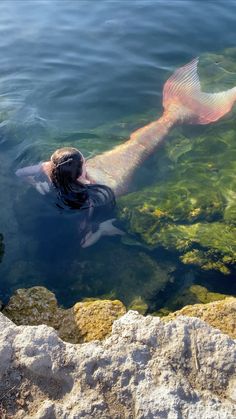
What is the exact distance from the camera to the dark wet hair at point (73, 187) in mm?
4340

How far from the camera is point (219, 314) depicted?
10.0 feet

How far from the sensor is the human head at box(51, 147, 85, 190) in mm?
4312

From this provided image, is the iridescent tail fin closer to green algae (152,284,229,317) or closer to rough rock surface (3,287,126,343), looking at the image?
green algae (152,284,229,317)

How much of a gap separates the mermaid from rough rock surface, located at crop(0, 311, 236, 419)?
2.26 meters

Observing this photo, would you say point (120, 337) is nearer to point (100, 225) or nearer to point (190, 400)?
point (190, 400)

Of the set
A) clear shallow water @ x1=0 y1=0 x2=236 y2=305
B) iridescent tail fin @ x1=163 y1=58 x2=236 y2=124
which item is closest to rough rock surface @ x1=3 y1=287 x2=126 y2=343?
clear shallow water @ x1=0 y1=0 x2=236 y2=305

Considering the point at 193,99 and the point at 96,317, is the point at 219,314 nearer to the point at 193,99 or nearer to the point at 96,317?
the point at 96,317

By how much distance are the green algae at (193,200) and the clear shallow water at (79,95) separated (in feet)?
0.60

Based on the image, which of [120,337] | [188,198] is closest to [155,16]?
[188,198]

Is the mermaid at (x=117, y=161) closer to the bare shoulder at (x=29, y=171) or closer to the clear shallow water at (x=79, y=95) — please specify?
the bare shoulder at (x=29, y=171)

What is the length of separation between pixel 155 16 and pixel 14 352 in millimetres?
9337

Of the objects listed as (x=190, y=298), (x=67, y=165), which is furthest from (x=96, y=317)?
(x=67, y=165)

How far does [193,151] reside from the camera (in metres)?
6.20

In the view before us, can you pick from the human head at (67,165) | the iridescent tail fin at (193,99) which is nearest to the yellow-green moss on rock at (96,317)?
the human head at (67,165)
